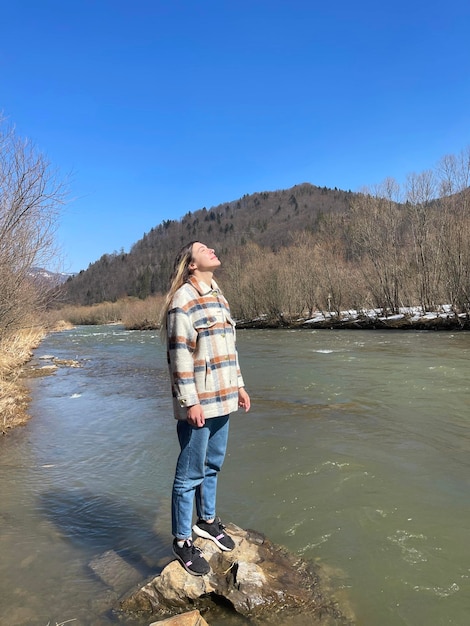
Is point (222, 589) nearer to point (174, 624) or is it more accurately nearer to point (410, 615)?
point (174, 624)

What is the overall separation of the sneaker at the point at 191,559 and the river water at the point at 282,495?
48cm

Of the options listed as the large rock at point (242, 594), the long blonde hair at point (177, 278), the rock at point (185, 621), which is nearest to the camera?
the rock at point (185, 621)

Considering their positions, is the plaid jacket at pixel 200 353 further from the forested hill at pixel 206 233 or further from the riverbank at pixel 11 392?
the forested hill at pixel 206 233

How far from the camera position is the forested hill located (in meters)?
124

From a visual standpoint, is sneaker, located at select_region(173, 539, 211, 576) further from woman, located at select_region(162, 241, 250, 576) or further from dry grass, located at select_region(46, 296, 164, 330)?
dry grass, located at select_region(46, 296, 164, 330)

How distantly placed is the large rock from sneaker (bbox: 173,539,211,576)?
4 cm

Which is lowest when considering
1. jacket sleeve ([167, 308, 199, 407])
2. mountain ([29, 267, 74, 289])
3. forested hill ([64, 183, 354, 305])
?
jacket sleeve ([167, 308, 199, 407])

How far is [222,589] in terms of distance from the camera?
2.65m

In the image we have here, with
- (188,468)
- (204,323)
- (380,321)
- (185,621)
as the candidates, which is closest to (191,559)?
(185,621)

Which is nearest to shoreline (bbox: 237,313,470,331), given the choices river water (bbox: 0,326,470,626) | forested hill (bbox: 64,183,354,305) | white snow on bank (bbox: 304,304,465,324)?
white snow on bank (bbox: 304,304,465,324)

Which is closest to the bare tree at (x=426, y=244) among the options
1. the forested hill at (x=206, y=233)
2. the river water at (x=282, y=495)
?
the river water at (x=282, y=495)

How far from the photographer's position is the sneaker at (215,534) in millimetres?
2900

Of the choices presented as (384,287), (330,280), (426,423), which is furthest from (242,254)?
(426,423)

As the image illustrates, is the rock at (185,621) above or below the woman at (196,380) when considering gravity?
below
